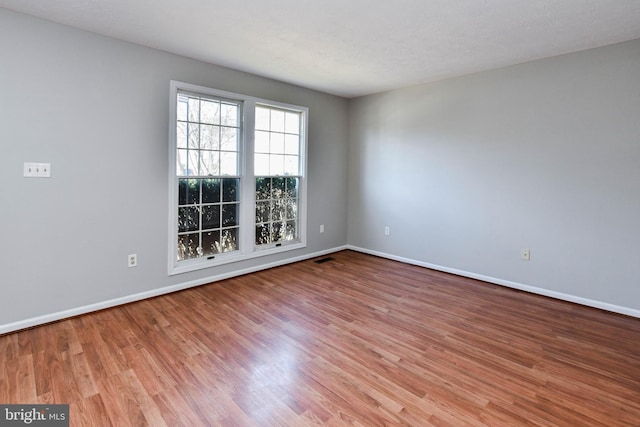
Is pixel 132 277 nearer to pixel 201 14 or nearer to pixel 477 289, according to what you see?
pixel 201 14

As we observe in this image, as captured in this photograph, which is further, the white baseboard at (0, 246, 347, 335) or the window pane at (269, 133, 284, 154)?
the window pane at (269, 133, 284, 154)

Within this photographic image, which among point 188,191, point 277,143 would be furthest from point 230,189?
point 277,143

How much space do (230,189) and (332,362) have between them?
2.44 m

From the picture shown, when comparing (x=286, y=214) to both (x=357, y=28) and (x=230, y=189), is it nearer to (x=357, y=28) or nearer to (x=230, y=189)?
(x=230, y=189)

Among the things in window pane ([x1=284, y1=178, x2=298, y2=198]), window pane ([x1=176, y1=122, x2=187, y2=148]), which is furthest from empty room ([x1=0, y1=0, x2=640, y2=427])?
window pane ([x1=284, y1=178, x2=298, y2=198])

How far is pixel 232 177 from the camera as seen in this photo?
12.6 feet

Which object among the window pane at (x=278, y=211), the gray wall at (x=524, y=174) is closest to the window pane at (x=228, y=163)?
the window pane at (x=278, y=211)

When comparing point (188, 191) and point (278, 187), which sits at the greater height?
point (278, 187)

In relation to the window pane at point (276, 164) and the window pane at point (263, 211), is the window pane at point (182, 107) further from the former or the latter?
the window pane at point (263, 211)

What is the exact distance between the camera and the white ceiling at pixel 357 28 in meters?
2.34

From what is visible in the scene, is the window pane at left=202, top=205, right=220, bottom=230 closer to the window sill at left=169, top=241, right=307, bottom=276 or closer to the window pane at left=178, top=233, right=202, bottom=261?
the window pane at left=178, top=233, right=202, bottom=261

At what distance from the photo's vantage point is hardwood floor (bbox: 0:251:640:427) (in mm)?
1724

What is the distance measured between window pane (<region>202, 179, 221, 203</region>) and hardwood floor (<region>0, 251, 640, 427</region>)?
1.08 metres

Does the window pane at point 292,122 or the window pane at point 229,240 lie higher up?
the window pane at point 292,122
